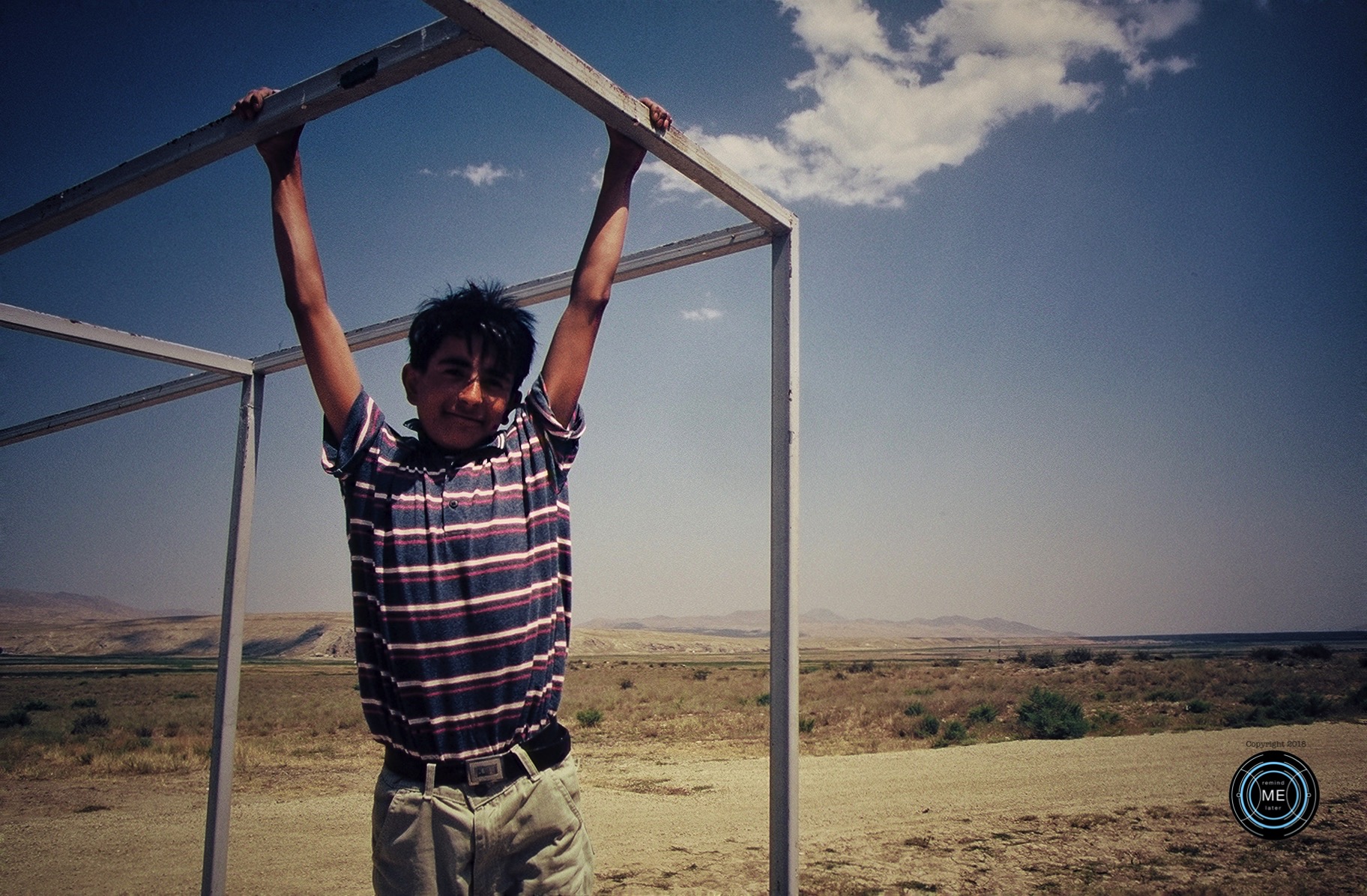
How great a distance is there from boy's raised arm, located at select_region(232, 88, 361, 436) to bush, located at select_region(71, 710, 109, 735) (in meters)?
23.0

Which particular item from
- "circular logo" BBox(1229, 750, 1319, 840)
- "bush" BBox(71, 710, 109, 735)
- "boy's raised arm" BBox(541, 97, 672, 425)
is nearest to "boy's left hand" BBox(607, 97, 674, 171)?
"boy's raised arm" BBox(541, 97, 672, 425)

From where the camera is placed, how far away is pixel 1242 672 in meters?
35.7

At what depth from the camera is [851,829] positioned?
7859 mm

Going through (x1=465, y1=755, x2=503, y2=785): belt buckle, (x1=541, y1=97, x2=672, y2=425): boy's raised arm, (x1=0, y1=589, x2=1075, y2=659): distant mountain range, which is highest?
(x1=541, y1=97, x2=672, y2=425): boy's raised arm

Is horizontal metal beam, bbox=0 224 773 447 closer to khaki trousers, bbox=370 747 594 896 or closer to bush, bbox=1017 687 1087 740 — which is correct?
khaki trousers, bbox=370 747 594 896

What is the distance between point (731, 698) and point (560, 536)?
26.3 meters

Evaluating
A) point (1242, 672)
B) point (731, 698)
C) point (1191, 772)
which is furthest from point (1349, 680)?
point (1191, 772)

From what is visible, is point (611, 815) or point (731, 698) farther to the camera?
point (731, 698)

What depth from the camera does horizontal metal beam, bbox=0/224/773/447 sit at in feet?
9.48

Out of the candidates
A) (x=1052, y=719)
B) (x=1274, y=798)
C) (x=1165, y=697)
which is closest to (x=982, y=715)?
(x=1052, y=719)

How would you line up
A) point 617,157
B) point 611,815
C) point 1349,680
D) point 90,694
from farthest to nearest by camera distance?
1. point 90,694
2. point 1349,680
3. point 611,815
4. point 617,157

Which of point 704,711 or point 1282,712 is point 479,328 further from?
point 704,711

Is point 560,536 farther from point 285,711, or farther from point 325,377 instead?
point 285,711

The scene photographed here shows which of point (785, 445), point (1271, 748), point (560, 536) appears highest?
point (785, 445)
